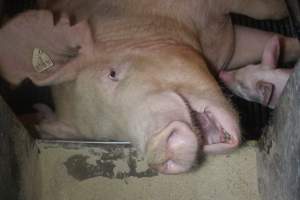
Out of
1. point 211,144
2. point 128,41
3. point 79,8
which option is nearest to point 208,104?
point 211,144

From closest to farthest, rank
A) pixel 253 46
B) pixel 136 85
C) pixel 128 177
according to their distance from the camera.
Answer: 1. pixel 136 85
2. pixel 128 177
3. pixel 253 46

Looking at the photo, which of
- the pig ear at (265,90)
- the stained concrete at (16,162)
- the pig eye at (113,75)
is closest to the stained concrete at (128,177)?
the stained concrete at (16,162)

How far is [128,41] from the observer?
8.61ft

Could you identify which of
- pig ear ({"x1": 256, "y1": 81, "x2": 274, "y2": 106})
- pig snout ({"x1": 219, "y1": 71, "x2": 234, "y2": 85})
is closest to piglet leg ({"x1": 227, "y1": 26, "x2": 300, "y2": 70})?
pig snout ({"x1": 219, "y1": 71, "x2": 234, "y2": 85})

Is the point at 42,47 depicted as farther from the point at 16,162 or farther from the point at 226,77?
the point at 226,77

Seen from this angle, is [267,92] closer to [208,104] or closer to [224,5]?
[224,5]

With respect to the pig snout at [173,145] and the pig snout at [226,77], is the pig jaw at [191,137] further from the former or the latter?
the pig snout at [226,77]

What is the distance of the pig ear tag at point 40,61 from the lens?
100 inches

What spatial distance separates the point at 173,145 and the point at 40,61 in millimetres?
892

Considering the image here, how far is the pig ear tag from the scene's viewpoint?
100 inches

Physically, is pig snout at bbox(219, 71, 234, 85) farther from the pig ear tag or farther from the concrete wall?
the pig ear tag

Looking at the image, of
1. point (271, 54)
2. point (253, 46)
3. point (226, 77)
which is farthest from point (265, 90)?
point (253, 46)

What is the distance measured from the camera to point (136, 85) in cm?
231

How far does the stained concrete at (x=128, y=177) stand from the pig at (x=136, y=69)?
12 centimetres
